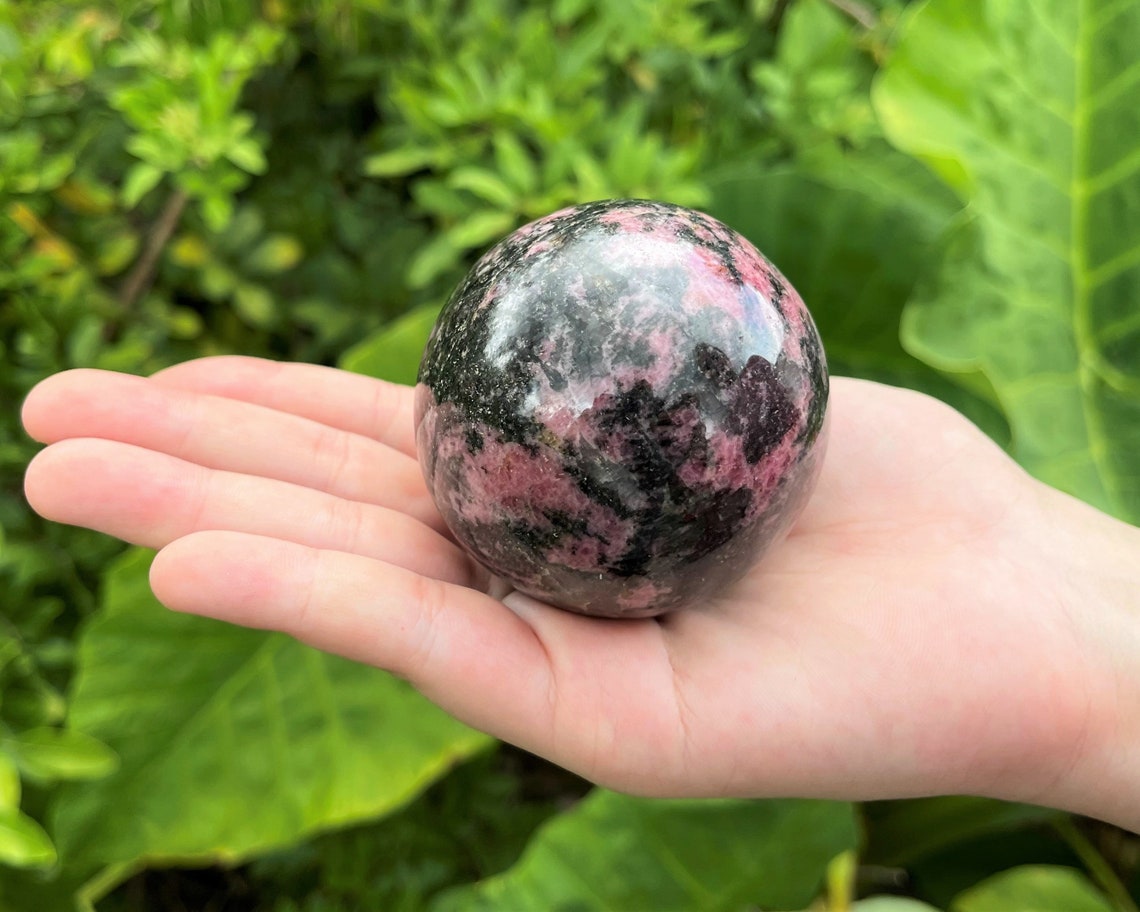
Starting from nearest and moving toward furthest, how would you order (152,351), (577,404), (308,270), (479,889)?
(577,404), (479,889), (152,351), (308,270)

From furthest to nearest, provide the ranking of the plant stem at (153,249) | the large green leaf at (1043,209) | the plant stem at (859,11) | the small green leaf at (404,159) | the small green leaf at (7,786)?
the plant stem at (859,11)
the plant stem at (153,249)
the large green leaf at (1043,209)
the small green leaf at (404,159)
the small green leaf at (7,786)

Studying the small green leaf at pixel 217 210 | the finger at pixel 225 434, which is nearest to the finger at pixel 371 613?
the finger at pixel 225 434

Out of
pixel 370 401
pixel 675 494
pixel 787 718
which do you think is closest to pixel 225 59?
pixel 370 401

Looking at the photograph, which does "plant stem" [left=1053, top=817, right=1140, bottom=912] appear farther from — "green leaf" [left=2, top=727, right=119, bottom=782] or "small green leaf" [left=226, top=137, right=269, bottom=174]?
"small green leaf" [left=226, top=137, right=269, bottom=174]

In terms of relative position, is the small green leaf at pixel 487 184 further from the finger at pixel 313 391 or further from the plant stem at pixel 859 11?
the plant stem at pixel 859 11

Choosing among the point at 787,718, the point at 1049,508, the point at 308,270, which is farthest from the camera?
the point at 308,270

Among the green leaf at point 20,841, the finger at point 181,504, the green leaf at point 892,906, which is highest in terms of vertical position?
the finger at point 181,504

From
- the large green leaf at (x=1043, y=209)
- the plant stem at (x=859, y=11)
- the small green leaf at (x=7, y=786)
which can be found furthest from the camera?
the plant stem at (x=859, y=11)

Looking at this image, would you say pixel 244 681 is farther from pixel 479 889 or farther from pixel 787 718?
pixel 787 718
